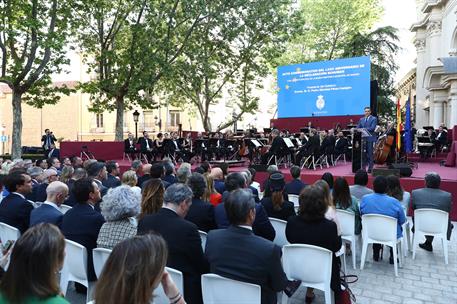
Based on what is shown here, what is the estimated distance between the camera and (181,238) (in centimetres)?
297

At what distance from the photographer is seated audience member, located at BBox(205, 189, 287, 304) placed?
2717 mm

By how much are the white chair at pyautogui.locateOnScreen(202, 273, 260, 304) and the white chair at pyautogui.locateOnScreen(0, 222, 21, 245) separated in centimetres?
227

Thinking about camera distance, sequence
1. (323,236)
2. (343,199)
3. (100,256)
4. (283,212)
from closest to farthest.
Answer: (100,256), (323,236), (283,212), (343,199)

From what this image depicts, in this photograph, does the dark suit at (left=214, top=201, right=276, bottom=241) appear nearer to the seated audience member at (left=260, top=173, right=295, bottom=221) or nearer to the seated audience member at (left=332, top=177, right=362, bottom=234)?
the seated audience member at (left=260, top=173, right=295, bottom=221)

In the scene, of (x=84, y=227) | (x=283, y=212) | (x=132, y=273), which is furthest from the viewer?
(x=283, y=212)

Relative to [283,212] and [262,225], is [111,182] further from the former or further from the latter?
[262,225]

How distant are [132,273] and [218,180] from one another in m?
4.65

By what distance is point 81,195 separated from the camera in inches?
150

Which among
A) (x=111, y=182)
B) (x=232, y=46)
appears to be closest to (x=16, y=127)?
(x=111, y=182)

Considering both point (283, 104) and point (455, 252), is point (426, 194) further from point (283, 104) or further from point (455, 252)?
point (283, 104)

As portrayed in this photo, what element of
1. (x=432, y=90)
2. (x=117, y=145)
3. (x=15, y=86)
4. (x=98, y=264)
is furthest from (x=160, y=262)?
(x=432, y=90)

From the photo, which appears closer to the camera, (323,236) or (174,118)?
(323,236)

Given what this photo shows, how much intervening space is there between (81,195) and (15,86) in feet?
42.1

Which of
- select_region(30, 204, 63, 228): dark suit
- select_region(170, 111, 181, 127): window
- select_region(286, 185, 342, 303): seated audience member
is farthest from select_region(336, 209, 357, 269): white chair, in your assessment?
select_region(170, 111, 181, 127): window
